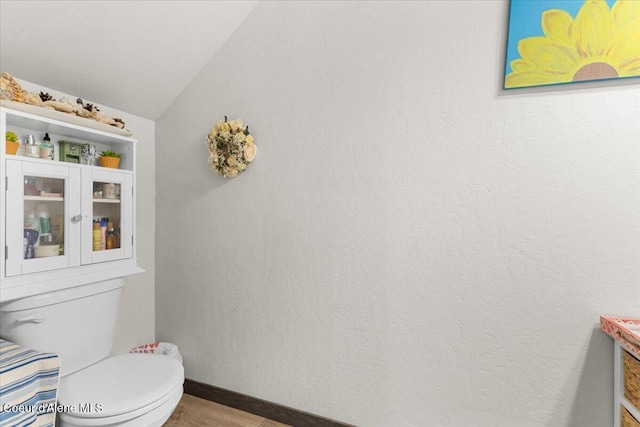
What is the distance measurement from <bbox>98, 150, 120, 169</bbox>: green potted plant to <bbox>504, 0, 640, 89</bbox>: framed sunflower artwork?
180 centimetres

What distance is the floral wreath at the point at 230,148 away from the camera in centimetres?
167

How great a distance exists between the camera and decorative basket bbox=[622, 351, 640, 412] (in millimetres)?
1056

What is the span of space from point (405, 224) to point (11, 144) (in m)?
1.58

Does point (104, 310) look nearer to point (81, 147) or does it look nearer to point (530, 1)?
point (81, 147)

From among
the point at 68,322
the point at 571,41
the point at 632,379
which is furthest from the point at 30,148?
the point at 632,379

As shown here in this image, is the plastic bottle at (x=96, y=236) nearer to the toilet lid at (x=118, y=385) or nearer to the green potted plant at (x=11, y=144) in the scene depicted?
the green potted plant at (x=11, y=144)

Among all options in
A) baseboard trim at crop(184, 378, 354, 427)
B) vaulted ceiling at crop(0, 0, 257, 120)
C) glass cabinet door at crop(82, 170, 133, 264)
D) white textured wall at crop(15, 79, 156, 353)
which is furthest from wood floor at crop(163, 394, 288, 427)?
A: vaulted ceiling at crop(0, 0, 257, 120)

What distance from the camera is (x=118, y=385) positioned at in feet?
3.99

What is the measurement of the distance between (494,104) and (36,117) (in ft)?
5.97

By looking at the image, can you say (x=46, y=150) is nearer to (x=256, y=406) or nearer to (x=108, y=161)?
(x=108, y=161)

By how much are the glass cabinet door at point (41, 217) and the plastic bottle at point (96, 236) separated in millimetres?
97

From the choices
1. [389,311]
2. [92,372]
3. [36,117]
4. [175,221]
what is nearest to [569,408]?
[389,311]

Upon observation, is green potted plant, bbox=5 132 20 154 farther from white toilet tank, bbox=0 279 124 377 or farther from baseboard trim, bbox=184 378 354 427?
baseboard trim, bbox=184 378 354 427

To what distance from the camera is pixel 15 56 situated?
52.4 inches
